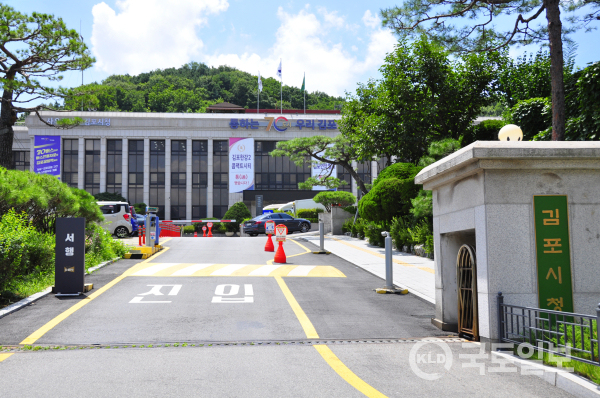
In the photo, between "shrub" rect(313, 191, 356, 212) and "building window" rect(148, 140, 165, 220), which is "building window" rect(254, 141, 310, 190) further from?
"shrub" rect(313, 191, 356, 212)

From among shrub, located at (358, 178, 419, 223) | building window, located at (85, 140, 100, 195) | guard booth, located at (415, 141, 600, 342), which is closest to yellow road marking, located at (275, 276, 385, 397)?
guard booth, located at (415, 141, 600, 342)

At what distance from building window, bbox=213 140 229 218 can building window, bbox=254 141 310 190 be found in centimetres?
389

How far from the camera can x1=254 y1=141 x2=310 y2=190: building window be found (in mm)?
64812

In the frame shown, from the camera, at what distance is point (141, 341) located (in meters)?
6.75

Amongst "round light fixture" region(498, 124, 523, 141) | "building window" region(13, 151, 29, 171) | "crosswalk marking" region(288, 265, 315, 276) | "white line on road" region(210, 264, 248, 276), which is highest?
"building window" region(13, 151, 29, 171)

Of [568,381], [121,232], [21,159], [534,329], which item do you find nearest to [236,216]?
[121,232]

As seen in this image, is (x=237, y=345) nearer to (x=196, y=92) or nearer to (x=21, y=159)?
(x=21, y=159)

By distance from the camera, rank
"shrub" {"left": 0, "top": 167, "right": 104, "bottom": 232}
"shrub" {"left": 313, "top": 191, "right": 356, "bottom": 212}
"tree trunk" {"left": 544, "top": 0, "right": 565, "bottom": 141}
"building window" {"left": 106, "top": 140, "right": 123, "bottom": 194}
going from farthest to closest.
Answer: "building window" {"left": 106, "top": 140, "right": 123, "bottom": 194} → "shrub" {"left": 313, "top": 191, "right": 356, "bottom": 212} → "tree trunk" {"left": 544, "top": 0, "right": 565, "bottom": 141} → "shrub" {"left": 0, "top": 167, "right": 104, "bottom": 232}

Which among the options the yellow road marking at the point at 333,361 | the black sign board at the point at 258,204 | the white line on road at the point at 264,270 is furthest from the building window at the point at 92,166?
the yellow road marking at the point at 333,361

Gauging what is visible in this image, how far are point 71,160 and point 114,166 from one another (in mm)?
5300

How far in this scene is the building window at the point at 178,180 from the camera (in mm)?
63562

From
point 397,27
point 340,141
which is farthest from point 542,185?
point 340,141

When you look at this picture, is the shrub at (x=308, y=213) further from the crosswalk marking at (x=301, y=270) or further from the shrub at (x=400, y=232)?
the crosswalk marking at (x=301, y=270)

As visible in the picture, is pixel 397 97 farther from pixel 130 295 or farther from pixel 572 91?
pixel 130 295
